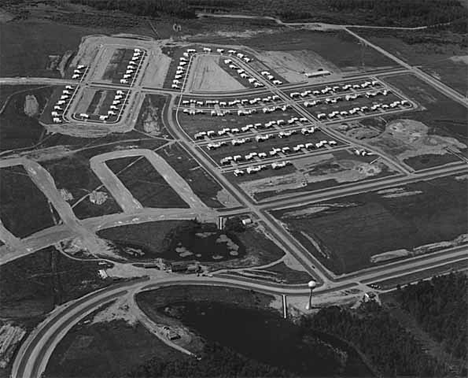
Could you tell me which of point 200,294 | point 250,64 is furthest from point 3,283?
point 250,64

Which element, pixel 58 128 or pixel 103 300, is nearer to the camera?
pixel 103 300

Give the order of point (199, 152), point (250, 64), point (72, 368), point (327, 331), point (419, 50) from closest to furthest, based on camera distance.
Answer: point (72, 368)
point (327, 331)
point (199, 152)
point (250, 64)
point (419, 50)

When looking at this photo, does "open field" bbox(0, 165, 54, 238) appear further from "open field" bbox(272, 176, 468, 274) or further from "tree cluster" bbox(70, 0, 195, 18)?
"tree cluster" bbox(70, 0, 195, 18)

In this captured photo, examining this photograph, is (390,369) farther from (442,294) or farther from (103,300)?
(103,300)

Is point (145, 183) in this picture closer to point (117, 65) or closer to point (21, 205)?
point (21, 205)

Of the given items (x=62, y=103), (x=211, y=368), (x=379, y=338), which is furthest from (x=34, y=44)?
(x=379, y=338)

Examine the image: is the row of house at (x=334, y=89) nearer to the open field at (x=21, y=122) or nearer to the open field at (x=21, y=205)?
the open field at (x=21, y=122)

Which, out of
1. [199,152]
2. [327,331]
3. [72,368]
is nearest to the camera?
[72,368]
